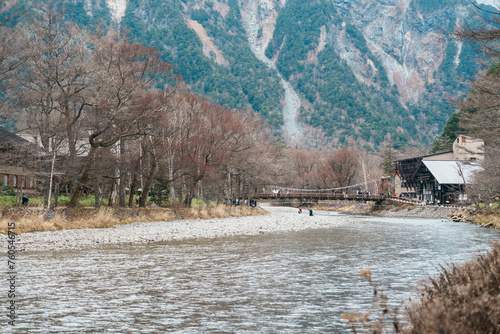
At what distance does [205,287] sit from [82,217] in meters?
19.3

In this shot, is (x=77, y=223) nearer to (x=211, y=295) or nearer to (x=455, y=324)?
(x=211, y=295)

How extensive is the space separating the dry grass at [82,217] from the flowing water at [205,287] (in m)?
7.78

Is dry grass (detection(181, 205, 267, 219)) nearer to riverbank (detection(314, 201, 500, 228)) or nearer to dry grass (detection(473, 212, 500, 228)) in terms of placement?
riverbank (detection(314, 201, 500, 228))

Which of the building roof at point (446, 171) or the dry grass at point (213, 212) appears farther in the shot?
the building roof at point (446, 171)

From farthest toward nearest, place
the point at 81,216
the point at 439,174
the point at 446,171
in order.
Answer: the point at 446,171, the point at 439,174, the point at 81,216

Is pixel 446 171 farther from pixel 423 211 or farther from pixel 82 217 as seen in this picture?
pixel 82 217

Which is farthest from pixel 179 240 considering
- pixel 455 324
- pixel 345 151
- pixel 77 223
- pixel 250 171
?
pixel 345 151

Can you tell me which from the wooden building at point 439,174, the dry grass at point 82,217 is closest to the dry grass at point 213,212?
the dry grass at point 82,217

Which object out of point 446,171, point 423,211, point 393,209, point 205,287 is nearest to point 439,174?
point 446,171

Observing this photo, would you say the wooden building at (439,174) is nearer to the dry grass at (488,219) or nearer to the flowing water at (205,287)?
the dry grass at (488,219)

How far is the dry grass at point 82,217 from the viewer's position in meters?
23.8

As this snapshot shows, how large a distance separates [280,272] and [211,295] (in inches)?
144

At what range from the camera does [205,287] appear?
11.0 meters

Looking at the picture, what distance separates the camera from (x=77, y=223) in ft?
86.7
